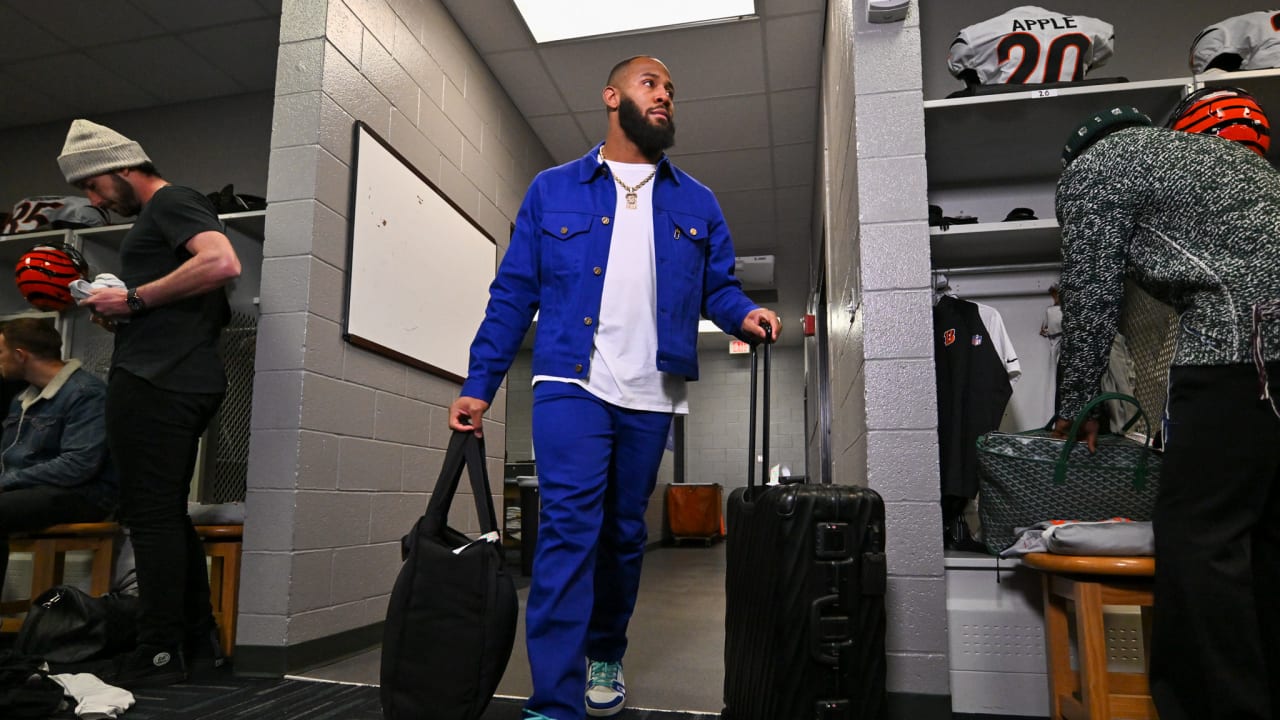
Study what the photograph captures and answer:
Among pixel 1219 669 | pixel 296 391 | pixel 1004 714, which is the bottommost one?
pixel 1004 714

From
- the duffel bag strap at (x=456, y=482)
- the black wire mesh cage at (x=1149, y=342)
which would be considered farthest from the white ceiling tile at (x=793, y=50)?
the duffel bag strap at (x=456, y=482)

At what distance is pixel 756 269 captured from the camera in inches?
288

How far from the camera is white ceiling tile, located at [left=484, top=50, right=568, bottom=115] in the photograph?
396 centimetres

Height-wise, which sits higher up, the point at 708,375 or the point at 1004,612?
the point at 708,375

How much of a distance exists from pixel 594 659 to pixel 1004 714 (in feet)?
3.39

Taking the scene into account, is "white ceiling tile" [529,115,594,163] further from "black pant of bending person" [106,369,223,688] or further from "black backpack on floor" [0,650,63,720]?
"black backpack on floor" [0,650,63,720]

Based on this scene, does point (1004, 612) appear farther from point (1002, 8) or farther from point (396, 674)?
point (1002, 8)

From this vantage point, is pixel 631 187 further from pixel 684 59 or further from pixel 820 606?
pixel 684 59

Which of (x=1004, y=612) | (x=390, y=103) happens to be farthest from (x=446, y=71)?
(x=1004, y=612)

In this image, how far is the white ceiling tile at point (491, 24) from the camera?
3.54 meters

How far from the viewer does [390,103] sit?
299 cm

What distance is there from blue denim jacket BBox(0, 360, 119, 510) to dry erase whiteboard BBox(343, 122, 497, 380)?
0.93 metres

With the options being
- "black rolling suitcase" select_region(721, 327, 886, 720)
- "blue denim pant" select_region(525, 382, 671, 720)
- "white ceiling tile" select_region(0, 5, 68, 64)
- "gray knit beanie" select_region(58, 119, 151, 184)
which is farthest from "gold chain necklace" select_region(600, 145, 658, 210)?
"white ceiling tile" select_region(0, 5, 68, 64)

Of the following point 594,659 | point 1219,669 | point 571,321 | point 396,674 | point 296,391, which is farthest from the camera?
point 296,391
